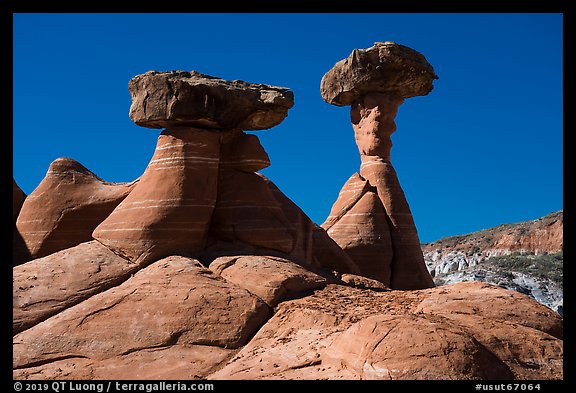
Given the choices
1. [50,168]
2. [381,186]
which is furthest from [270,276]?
[381,186]

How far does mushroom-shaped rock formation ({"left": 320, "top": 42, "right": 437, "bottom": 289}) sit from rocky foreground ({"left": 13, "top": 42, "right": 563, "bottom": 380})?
8.98 feet

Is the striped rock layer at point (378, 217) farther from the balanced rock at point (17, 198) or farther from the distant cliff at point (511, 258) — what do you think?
the distant cliff at point (511, 258)

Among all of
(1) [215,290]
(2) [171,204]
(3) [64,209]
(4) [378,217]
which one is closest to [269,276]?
(1) [215,290]

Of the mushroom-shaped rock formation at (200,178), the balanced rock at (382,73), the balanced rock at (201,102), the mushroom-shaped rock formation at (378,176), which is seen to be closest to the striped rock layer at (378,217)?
the mushroom-shaped rock formation at (378,176)

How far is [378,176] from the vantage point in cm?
1864

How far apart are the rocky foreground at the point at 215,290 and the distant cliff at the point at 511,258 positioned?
2085 cm

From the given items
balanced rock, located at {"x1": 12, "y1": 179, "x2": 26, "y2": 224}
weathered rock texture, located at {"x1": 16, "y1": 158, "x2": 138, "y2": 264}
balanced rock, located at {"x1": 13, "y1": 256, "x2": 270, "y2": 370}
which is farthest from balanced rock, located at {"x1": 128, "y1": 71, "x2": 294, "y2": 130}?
balanced rock, located at {"x1": 12, "y1": 179, "x2": 26, "y2": 224}

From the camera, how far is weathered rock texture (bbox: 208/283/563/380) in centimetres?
717

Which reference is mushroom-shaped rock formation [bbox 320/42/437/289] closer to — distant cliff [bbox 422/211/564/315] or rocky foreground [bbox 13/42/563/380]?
rocky foreground [bbox 13/42/563/380]

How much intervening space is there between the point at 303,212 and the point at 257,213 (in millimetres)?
2277

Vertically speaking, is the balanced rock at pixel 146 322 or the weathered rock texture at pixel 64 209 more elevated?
the weathered rock texture at pixel 64 209

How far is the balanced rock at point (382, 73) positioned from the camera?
18422mm

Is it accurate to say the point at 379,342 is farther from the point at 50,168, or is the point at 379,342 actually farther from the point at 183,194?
the point at 50,168

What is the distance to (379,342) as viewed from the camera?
291 inches
